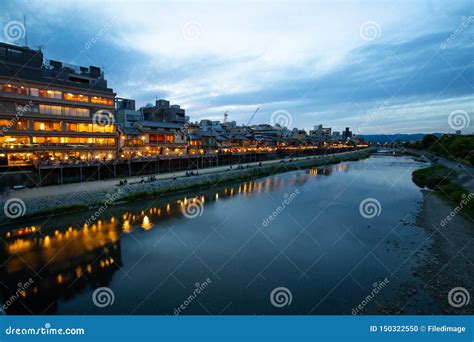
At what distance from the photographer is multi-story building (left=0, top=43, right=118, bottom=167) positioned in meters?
26.4

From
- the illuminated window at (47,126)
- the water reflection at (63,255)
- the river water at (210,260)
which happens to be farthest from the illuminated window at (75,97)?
the water reflection at (63,255)

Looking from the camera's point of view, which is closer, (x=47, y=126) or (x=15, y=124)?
(x=15, y=124)

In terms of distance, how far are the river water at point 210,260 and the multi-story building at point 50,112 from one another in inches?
484

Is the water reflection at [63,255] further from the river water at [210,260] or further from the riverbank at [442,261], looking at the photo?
the riverbank at [442,261]

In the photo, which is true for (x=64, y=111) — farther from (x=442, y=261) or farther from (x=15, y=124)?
(x=442, y=261)

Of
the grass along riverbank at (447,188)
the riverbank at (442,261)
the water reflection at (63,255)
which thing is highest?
the grass along riverbank at (447,188)

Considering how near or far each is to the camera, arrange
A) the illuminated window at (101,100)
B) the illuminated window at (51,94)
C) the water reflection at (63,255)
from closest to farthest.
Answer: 1. the water reflection at (63,255)
2. the illuminated window at (51,94)
3. the illuminated window at (101,100)

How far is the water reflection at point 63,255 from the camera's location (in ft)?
36.8

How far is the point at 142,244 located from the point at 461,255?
1755 centimetres

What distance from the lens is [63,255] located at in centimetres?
1462

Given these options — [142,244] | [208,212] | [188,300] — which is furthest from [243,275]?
[208,212]

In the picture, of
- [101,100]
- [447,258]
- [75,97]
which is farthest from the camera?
[101,100]

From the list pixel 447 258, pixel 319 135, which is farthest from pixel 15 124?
pixel 319 135

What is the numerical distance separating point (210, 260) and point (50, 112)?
27.2 meters
